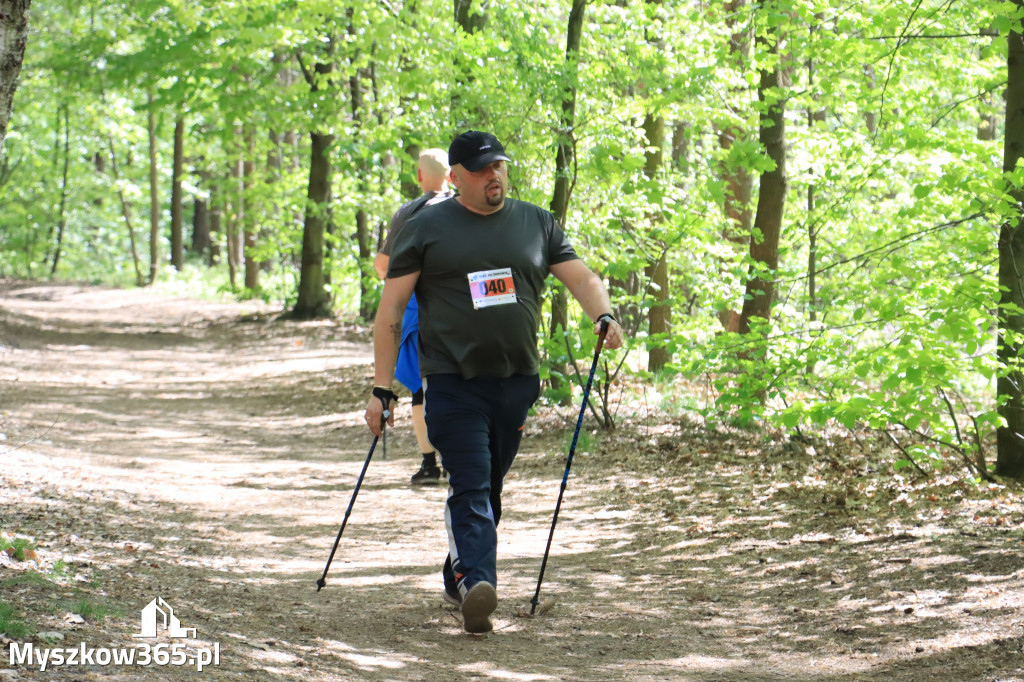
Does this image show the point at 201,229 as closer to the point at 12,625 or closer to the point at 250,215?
the point at 250,215

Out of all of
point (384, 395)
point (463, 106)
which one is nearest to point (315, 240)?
point (463, 106)

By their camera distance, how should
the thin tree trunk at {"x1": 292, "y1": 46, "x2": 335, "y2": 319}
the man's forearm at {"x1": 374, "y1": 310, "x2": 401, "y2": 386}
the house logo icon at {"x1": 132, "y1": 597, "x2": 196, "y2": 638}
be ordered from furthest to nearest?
the thin tree trunk at {"x1": 292, "y1": 46, "x2": 335, "y2": 319}, the man's forearm at {"x1": 374, "y1": 310, "x2": 401, "y2": 386}, the house logo icon at {"x1": 132, "y1": 597, "x2": 196, "y2": 638}

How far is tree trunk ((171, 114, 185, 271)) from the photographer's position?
27.7 meters

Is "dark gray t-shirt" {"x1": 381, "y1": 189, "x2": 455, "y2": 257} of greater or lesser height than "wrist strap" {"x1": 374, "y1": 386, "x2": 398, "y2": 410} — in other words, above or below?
above

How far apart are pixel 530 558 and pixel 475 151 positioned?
8.55ft

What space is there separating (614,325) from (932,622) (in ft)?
6.37

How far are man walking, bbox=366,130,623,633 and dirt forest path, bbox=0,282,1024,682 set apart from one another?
1.88 ft

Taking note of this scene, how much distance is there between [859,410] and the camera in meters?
6.21

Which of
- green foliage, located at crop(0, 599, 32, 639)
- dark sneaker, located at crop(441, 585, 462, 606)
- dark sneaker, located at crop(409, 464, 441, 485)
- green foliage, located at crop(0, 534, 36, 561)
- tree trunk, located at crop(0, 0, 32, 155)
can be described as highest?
tree trunk, located at crop(0, 0, 32, 155)

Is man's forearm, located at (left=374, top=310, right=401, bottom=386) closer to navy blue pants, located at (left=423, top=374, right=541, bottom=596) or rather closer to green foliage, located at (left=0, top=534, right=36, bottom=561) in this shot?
navy blue pants, located at (left=423, top=374, right=541, bottom=596)

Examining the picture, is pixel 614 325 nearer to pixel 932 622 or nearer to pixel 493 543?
pixel 493 543

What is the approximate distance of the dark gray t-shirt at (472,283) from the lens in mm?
4324

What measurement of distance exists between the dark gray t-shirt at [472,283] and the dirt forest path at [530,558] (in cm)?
123
